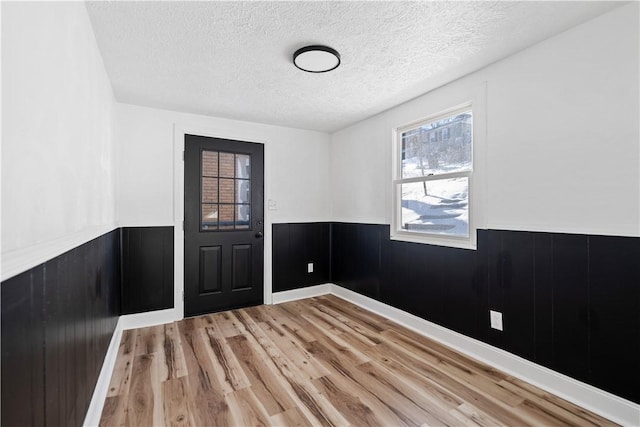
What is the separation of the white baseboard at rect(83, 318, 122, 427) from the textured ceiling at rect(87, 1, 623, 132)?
221 centimetres

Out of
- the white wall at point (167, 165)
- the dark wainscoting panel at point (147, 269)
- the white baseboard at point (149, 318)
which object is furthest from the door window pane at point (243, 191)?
the white baseboard at point (149, 318)

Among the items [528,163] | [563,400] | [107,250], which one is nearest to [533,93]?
[528,163]

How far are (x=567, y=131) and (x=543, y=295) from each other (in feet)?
3.60

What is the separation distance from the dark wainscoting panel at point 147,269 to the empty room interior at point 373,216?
2 cm

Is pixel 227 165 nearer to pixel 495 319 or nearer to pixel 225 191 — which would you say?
pixel 225 191

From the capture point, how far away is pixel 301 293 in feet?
13.4

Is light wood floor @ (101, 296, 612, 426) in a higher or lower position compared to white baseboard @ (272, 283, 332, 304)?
lower

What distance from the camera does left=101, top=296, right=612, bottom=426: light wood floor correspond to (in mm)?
1732

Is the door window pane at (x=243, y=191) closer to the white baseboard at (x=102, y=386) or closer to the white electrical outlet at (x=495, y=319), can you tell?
the white baseboard at (x=102, y=386)

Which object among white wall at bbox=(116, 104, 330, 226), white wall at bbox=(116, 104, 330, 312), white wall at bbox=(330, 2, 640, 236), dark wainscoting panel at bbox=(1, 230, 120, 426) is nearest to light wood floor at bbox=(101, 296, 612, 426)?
dark wainscoting panel at bbox=(1, 230, 120, 426)

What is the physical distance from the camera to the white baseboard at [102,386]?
163cm

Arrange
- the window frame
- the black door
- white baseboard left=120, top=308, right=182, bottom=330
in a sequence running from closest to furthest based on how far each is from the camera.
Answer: the window frame
white baseboard left=120, top=308, right=182, bottom=330
the black door

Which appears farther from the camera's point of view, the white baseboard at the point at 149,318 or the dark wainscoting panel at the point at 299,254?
the dark wainscoting panel at the point at 299,254

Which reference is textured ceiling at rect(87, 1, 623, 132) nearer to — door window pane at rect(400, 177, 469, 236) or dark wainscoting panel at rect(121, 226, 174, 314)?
door window pane at rect(400, 177, 469, 236)
